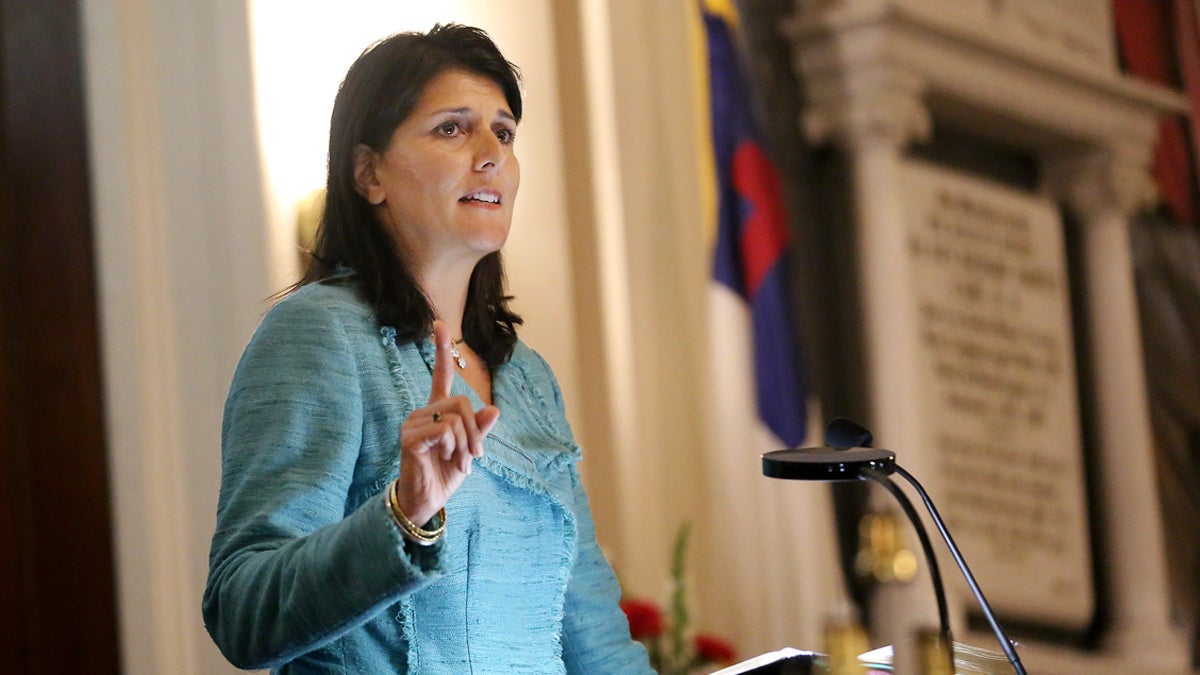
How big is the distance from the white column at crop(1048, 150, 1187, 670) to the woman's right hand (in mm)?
5312

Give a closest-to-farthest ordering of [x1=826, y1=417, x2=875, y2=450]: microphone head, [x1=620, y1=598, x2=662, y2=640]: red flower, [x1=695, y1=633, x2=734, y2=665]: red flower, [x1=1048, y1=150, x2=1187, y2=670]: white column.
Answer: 1. [x1=826, y1=417, x2=875, y2=450]: microphone head
2. [x1=620, y1=598, x2=662, y2=640]: red flower
3. [x1=695, y1=633, x2=734, y2=665]: red flower
4. [x1=1048, y1=150, x2=1187, y2=670]: white column

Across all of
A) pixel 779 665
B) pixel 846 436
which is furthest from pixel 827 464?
pixel 779 665

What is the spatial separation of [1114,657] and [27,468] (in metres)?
4.82

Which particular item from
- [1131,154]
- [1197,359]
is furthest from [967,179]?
[1197,359]

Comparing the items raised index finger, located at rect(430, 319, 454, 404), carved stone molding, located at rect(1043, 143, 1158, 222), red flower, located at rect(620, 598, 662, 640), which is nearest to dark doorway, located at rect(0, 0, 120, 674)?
red flower, located at rect(620, 598, 662, 640)

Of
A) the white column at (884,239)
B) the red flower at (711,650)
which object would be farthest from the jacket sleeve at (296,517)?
the white column at (884,239)

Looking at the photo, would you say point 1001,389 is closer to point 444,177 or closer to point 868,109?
point 868,109

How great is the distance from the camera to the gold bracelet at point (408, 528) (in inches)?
49.4

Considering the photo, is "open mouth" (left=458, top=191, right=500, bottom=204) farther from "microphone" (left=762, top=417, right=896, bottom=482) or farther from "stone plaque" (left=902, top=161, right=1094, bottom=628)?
"stone plaque" (left=902, top=161, right=1094, bottom=628)

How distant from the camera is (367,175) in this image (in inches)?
64.1

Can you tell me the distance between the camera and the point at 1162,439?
6238 millimetres

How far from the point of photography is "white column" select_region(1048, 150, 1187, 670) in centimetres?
581

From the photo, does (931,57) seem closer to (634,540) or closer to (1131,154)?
(1131,154)

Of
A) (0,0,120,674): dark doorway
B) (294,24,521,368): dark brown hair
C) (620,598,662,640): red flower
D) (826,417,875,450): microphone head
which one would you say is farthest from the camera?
(620,598,662,640): red flower
